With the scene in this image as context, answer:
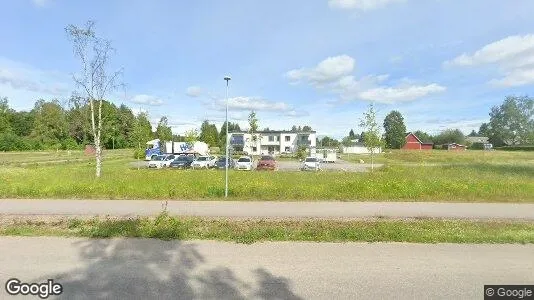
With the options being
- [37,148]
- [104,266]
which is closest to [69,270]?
[104,266]

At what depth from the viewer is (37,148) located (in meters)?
74.8

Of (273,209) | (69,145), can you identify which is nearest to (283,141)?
(69,145)

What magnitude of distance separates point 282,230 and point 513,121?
112 m

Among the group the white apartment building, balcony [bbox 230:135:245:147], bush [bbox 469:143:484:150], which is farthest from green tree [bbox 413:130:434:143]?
balcony [bbox 230:135:245:147]

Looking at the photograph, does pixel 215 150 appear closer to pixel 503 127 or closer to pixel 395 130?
pixel 395 130

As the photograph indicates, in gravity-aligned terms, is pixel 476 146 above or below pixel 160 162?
above

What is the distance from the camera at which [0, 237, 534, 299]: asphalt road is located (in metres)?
4.31

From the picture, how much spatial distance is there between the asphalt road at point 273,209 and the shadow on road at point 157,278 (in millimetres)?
3828

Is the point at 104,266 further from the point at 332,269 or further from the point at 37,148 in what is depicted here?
the point at 37,148

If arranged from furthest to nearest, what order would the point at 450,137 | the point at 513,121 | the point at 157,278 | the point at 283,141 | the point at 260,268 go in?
1. the point at 450,137
2. the point at 513,121
3. the point at 283,141
4. the point at 260,268
5. the point at 157,278

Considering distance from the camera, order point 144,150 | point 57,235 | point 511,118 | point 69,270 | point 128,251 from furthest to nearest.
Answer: point 511,118 → point 144,150 → point 57,235 → point 128,251 → point 69,270

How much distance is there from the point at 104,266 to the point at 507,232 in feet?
28.1

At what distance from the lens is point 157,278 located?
470 cm

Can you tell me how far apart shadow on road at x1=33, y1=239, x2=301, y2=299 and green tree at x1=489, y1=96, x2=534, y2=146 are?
110 m
